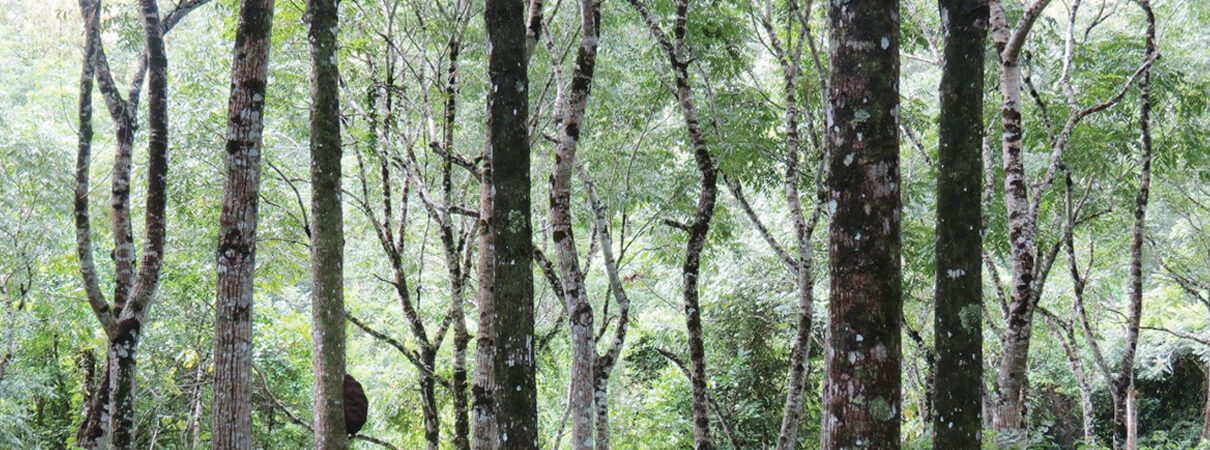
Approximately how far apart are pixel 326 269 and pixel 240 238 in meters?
0.46

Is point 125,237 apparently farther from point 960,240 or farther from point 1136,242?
point 1136,242

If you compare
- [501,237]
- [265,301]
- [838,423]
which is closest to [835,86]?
[838,423]

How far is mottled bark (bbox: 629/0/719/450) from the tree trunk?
107 inches

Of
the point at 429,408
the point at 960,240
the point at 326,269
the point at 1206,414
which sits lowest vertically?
the point at 1206,414

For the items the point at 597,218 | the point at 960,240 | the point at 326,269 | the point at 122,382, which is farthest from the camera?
the point at 597,218

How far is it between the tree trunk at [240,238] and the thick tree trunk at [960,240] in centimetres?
340

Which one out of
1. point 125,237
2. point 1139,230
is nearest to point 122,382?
point 125,237

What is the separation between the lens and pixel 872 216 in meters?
2.96

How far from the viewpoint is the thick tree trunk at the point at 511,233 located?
3.91 meters

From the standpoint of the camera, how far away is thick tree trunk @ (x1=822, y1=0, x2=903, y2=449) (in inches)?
115

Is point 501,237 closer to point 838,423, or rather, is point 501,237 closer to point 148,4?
point 838,423

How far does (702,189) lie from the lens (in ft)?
21.2

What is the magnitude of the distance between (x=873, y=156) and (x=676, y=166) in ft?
21.6

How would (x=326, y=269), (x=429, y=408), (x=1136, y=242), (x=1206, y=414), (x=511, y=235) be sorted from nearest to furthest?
(x=511, y=235) → (x=326, y=269) → (x=1136, y=242) → (x=429, y=408) → (x=1206, y=414)
